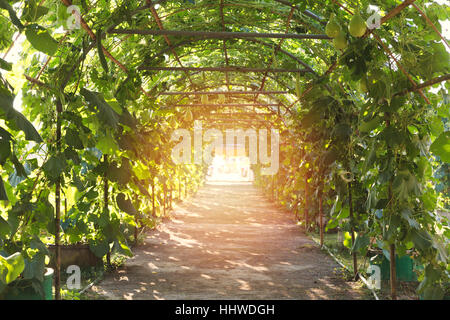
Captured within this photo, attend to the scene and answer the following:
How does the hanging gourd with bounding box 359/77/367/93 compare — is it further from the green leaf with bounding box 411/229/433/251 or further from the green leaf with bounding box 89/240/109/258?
the green leaf with bounding box 89/240/109/258

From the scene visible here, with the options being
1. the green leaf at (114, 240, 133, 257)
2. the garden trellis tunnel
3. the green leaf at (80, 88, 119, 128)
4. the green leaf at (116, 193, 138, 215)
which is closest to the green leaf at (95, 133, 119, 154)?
the garden trellis tunnel

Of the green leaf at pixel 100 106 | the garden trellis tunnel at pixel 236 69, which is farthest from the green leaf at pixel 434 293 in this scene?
the green leaf at pixel 100 106

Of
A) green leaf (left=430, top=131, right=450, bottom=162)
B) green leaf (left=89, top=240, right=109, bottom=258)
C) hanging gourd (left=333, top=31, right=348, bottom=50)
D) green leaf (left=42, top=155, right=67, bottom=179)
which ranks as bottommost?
green leaf (left=89, top=240, right=109, bottom=258)

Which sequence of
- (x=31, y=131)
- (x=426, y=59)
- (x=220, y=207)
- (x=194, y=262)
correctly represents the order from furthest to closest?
(x=220, y=207) < (x=194, y=262) < (x=426, y=59) < (x=31, y=131)

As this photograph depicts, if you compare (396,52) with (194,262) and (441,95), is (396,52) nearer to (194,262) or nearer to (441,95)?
(441,95)

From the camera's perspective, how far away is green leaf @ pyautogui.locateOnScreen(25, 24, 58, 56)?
2021 millimetres

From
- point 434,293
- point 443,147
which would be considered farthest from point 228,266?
point 443,147

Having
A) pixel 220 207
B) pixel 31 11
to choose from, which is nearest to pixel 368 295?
pixel 31 11

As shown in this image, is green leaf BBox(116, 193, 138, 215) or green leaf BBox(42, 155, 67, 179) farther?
green leaf BBox(116, 193, 138, 215)

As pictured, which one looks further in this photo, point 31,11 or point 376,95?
point 376,95

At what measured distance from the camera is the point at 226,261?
18.8 feet

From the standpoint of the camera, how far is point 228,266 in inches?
214

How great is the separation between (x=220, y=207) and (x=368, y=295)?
318 inches

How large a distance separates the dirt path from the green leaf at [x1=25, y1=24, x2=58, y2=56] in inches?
107
